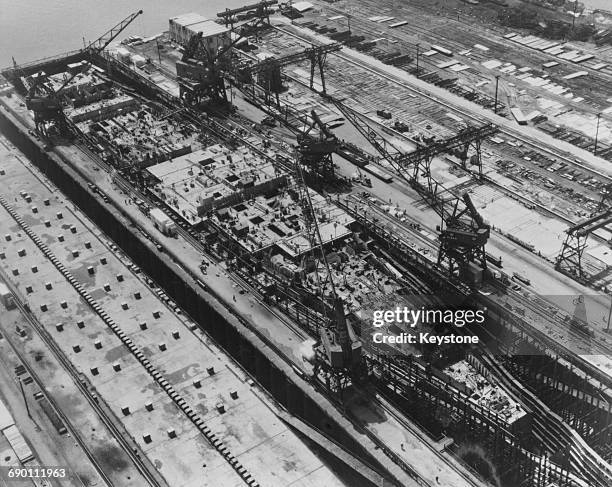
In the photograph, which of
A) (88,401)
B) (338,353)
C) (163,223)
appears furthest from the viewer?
(163,223)

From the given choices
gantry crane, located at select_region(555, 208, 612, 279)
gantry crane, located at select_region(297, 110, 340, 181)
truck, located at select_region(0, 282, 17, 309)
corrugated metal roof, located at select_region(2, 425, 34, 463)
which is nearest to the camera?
corrugated metal roof, located at select_region(2, 425, 34, 463)

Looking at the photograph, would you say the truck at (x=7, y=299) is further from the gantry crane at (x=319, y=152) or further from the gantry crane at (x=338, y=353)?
the gantry crane at (x=319, y=152)

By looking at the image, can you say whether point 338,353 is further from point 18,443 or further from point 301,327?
point 18,443

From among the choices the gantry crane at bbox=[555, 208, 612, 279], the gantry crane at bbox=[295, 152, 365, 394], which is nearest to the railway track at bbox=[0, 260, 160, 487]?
the gantry crane at bbox=[295, 152, 365, 394]

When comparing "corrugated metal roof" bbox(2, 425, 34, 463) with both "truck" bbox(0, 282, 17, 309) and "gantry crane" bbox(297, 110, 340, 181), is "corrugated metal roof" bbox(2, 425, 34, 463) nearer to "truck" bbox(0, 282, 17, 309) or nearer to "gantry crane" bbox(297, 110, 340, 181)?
"truck" bbox(0, 282, 17, 309)

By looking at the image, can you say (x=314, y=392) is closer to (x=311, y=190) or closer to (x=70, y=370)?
(x=70, y=370)

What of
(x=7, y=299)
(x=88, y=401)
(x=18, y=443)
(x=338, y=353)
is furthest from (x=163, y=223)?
(x=18, y=443)

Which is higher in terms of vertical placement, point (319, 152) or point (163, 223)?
point (319, 152)
